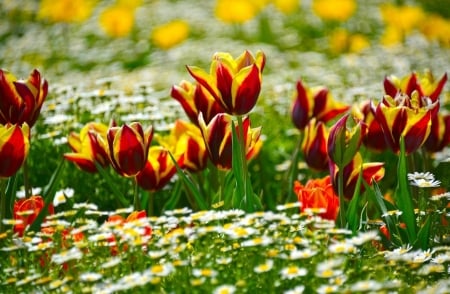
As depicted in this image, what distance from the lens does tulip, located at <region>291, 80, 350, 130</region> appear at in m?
3.63

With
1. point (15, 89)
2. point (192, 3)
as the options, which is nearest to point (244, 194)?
point (15, 89)

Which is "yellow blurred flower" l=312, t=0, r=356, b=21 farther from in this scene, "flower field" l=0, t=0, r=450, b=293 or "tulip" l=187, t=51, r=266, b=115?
"tulip" l=187, t=51, r=266, b=115

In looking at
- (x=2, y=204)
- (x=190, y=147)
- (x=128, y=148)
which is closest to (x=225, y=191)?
(x=190, y=147)

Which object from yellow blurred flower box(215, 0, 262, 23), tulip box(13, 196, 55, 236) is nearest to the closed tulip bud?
tulip box(13, 196, 55, 236)

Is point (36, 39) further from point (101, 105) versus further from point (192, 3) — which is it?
point (101, 105)

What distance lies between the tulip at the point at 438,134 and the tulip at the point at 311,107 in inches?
18.1

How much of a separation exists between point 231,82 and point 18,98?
727mm

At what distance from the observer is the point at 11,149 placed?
278cm

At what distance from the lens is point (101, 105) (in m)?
4.13

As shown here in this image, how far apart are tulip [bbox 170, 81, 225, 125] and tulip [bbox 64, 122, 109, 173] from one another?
1.04 feet

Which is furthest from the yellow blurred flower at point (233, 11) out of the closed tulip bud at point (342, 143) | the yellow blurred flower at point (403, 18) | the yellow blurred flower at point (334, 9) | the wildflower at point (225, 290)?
the wildflower at point (225, 290)

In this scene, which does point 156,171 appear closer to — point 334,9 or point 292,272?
point 292,272

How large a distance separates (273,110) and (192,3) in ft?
24.1

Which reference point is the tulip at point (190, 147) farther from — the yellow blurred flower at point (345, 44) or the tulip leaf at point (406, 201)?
the yellow blurred flower at point (345, 44)
